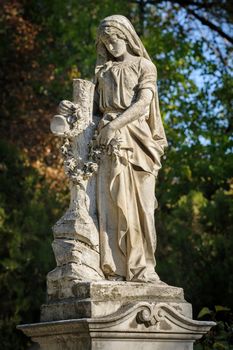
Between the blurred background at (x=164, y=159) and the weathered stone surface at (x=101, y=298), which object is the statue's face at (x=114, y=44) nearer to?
the weathered stone surface at (x=101, y=298)

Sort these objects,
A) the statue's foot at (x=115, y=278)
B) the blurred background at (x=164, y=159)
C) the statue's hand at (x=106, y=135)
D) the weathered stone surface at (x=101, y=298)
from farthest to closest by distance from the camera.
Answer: the blurred background at (x=164, y=159) < the statue's hand at (x=106, y=135) < the statue's foot at (x=115, y=278) < the weathered stone surface at (x=101, y=298)

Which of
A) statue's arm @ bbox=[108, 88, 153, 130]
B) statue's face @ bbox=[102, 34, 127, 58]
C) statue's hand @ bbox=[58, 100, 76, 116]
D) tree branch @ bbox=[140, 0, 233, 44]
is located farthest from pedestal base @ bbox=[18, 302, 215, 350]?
tree branch @ bbox=[140, 0, 233, 44]

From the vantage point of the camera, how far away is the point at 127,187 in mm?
10148

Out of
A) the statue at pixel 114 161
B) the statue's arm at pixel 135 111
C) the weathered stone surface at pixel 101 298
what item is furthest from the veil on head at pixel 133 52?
the weathered stone surface at pixel 101 298

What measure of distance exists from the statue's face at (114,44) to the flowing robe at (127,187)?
17 cm

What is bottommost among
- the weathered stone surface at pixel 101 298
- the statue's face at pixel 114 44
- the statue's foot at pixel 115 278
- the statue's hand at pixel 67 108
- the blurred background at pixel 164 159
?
the weathered stone surface at pixel 101 298

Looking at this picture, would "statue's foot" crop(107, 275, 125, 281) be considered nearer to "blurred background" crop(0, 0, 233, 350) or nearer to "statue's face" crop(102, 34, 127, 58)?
"statue's face" crop(102, 34, 127, 58)

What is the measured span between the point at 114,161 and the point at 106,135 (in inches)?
9.8

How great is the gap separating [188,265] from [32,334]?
30.4 feet

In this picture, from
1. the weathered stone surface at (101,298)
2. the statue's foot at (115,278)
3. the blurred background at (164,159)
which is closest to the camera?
the weathered stone surface at (101,298)

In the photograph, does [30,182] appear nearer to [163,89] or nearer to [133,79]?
[163,89]

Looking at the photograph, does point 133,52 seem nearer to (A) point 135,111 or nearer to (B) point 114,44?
(B) point 114,44

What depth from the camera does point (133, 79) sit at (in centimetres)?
1048

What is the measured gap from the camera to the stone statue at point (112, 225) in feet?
31.4
